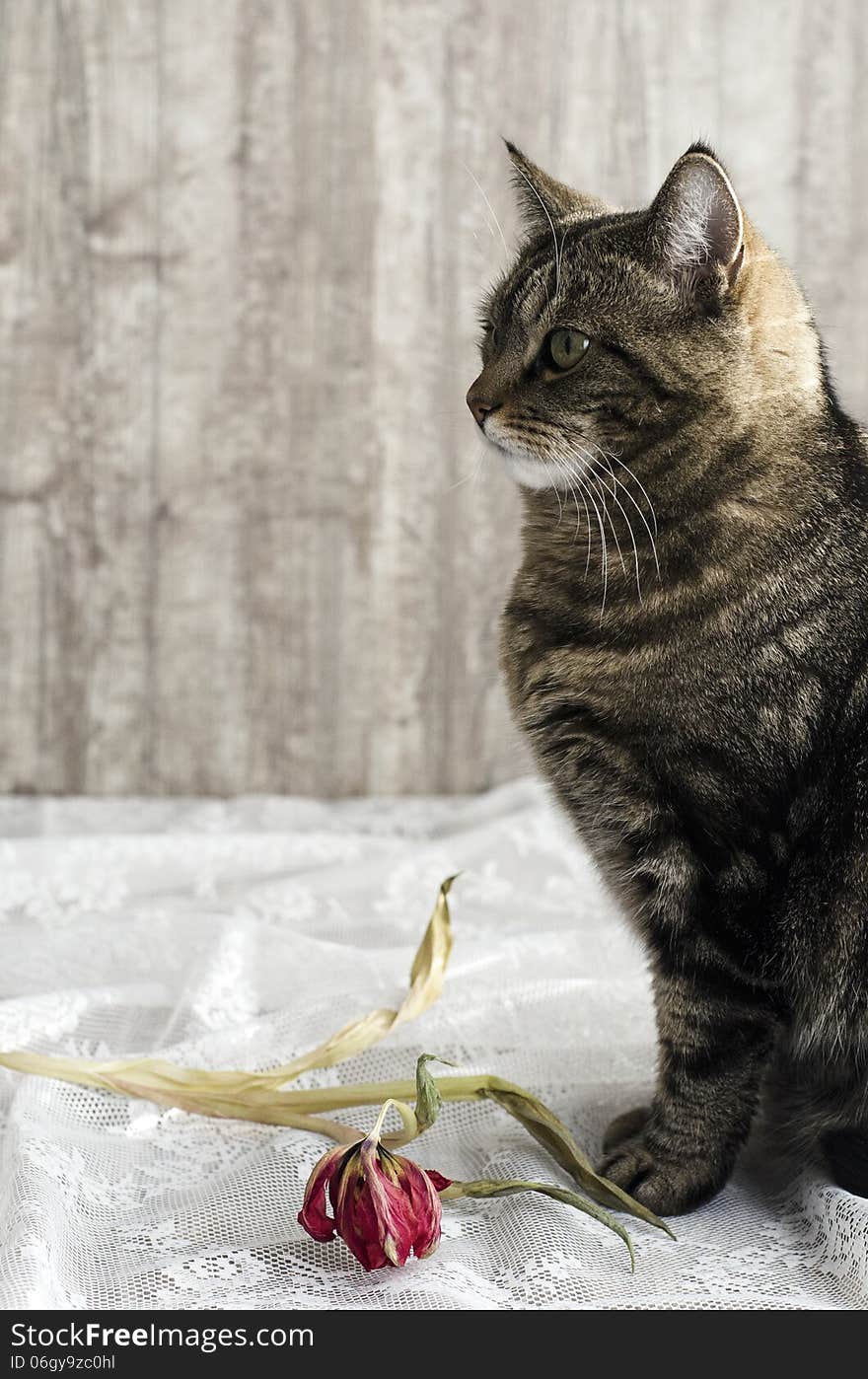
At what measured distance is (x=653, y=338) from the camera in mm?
956

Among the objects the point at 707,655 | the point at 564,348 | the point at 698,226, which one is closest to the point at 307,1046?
the point at 707,655

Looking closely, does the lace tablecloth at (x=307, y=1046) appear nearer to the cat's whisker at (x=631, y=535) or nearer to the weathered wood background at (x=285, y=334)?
the weathered wood background at (x=285, y=334)

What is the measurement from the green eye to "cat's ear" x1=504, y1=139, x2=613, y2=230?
0.61 ft

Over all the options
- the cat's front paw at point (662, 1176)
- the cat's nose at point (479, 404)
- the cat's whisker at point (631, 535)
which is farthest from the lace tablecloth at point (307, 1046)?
the cat's nose at point (479, 404)

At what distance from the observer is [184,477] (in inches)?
82.9

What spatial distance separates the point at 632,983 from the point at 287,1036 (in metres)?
0.36

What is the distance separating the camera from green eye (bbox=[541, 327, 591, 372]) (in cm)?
98

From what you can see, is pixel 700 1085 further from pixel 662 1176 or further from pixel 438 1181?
pixel 438 1181

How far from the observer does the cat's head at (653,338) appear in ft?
3.11

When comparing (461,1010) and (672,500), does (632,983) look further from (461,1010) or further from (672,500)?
(672,500)

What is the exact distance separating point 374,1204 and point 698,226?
2.27ft

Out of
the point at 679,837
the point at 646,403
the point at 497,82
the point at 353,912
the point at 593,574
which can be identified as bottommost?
the point at 353,912

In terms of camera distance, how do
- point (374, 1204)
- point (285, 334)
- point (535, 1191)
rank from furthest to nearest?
point (285, 334) → point (535, 1191) → point (374, 1204)
